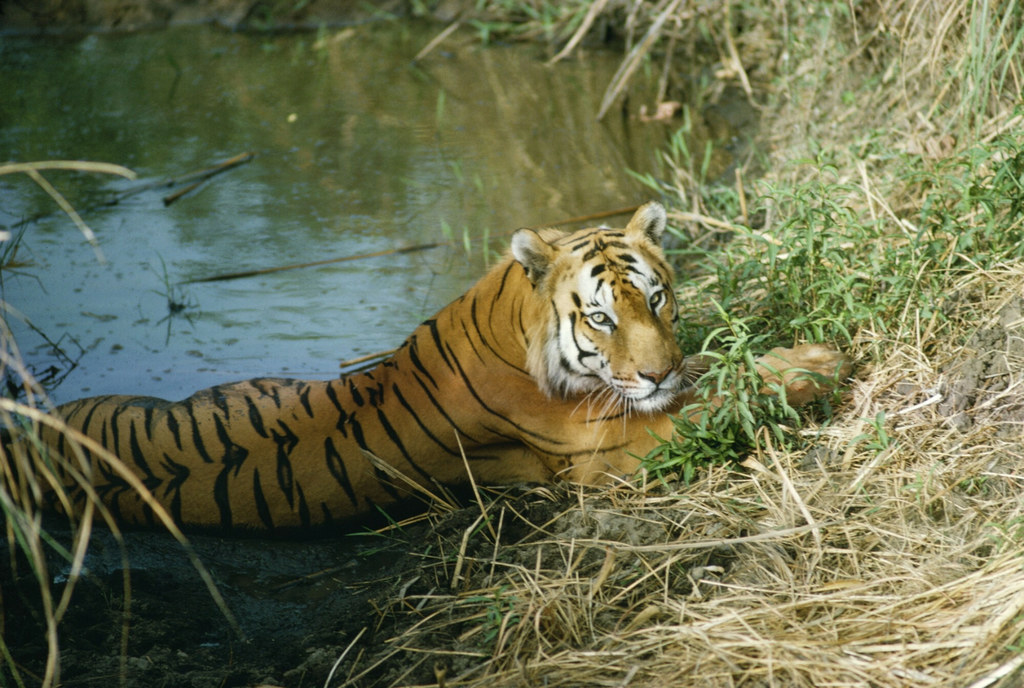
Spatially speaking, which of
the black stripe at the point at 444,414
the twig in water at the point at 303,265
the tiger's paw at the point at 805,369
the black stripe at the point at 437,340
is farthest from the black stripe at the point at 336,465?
the twig in water at the point at 303,265

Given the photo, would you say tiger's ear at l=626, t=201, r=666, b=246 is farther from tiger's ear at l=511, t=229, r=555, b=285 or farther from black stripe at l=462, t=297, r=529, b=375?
black stripe at l=462, t=297, r=529, b=375

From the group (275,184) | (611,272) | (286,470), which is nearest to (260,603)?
(286,470)

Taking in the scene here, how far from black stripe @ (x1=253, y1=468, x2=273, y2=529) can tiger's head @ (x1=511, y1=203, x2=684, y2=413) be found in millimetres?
926

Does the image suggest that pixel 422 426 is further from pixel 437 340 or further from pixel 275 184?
pixel 275 184

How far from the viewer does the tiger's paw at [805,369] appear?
117 inches

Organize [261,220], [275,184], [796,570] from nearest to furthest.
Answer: [796,570], [261,220], [275,184]

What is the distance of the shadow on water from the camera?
278cm

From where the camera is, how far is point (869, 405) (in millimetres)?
2975

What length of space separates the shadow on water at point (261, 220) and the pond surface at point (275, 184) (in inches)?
0.7

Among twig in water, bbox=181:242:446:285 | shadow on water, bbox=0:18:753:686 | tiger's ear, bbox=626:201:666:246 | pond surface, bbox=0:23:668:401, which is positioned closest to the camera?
shadow on water, bbox=0:18:753:686

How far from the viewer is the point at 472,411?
3.18 m

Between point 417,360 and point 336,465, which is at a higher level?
point 417,360

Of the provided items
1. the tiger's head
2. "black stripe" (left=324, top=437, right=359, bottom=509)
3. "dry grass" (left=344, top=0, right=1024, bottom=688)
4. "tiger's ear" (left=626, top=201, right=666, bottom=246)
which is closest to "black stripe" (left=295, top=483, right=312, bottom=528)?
"black stripe" (left=324, top=437, right=359, bottom=509)

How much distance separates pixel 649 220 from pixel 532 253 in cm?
41
